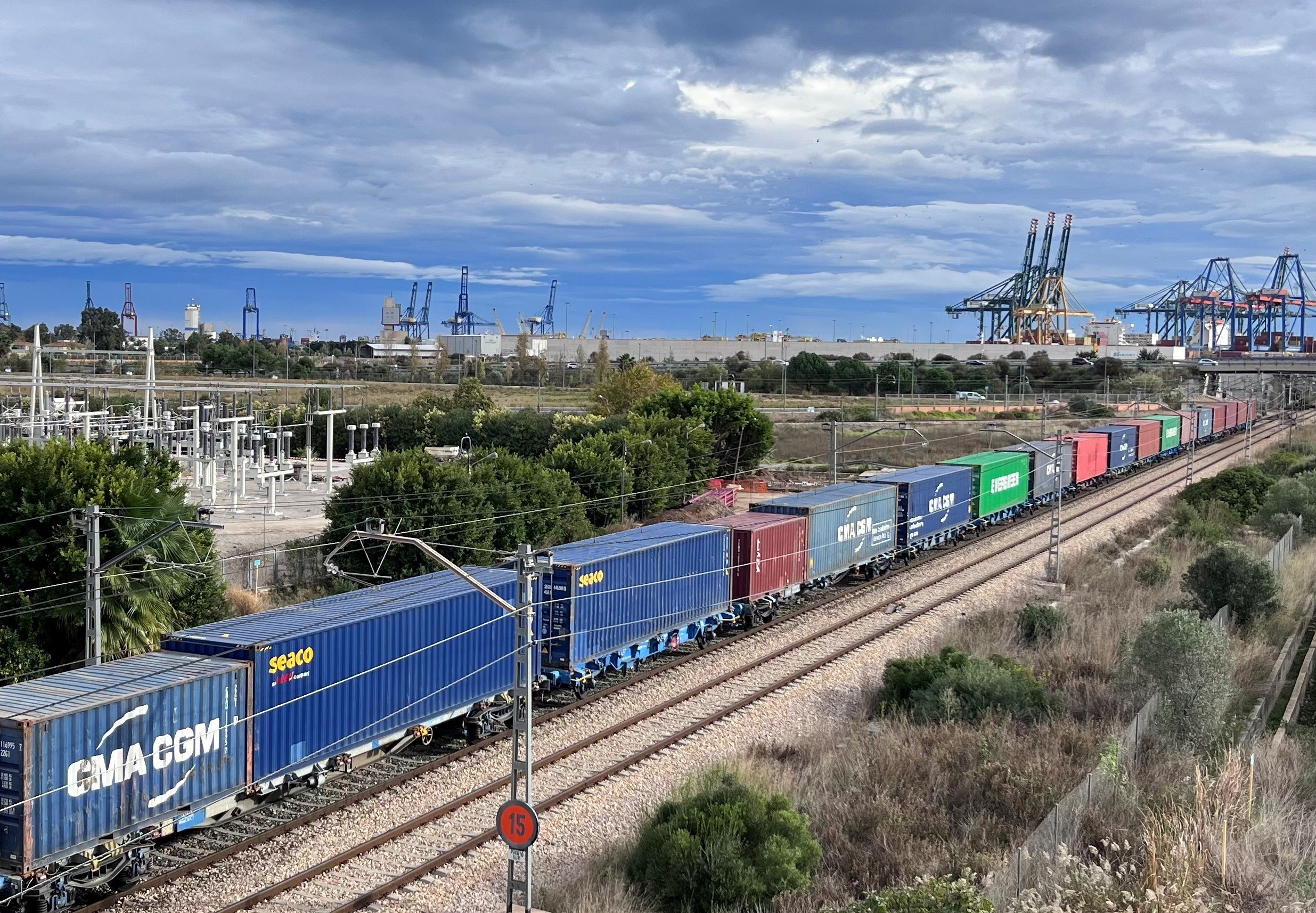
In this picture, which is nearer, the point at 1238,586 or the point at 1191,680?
the point at 1191,680

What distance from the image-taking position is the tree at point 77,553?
863 inches

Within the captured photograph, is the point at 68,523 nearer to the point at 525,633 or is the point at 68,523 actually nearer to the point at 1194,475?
the point at 525,633

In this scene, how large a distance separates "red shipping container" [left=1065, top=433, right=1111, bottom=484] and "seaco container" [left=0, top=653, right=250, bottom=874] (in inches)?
1952

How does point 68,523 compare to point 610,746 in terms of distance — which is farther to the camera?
point 68,523

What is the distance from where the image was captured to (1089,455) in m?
60.1

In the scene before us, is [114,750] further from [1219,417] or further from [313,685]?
[1219,417]

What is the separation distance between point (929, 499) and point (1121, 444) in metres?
31.7

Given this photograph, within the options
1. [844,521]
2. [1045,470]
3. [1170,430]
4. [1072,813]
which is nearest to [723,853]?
[1072,813]

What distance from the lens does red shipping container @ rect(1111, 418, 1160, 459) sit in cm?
7256

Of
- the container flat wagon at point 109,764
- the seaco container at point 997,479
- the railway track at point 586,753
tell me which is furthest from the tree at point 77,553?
the seaco container at point 997,479

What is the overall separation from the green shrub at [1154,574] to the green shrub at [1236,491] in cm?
1506

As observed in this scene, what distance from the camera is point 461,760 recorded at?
809 inches

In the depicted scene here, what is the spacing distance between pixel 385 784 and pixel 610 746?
453 cm

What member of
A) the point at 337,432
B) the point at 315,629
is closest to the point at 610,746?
the point at 315,629
